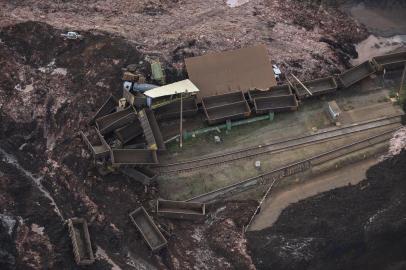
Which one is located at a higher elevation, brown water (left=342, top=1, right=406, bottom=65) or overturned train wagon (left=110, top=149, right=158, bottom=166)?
brown water (left=342, top=1, right=406, bottom=65)

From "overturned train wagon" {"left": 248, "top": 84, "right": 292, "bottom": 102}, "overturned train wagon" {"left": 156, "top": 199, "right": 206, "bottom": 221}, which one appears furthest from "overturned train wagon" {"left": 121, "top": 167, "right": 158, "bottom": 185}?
"overturned train wagon" {"left": 248, "top": 84, "right": 292, "bottom": 102}

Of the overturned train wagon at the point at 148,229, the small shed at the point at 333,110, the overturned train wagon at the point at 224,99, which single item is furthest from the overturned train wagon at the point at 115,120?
the small shed at the point at 333,110

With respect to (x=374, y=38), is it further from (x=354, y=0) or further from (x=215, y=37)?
(x=215, y=37)

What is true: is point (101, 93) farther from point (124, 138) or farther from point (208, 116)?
point (208, 116)

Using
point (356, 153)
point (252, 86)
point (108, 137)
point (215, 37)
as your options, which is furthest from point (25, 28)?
point (356, 153)

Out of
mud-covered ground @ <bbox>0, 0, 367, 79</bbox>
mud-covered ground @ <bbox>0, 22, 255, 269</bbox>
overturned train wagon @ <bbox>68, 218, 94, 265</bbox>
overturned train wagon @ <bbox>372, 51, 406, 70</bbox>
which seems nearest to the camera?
overturned train wagon @ <bbox>68, 218, 94, 265</bbox>

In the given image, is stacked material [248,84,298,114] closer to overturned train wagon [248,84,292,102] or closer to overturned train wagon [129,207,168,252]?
overturned train wagon [248,84,292,102]

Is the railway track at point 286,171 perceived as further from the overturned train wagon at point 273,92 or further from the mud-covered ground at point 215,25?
the mud-covered ground at point 215,25
